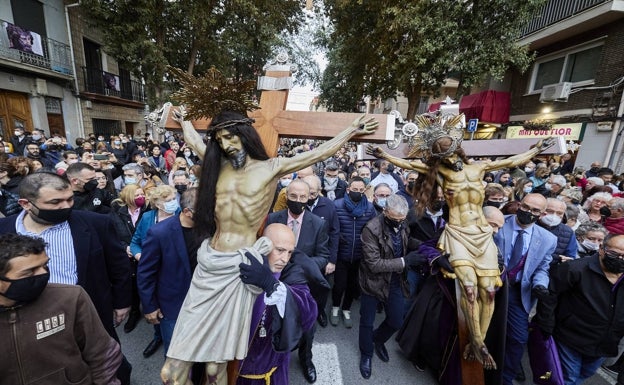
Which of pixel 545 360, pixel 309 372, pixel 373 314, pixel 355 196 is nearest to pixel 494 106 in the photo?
pixel 355 196

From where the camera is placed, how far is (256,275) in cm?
152

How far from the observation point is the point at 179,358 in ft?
4.92

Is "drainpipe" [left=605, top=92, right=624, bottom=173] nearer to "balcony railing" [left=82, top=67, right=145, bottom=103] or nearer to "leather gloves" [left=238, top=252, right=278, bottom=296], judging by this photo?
"leather gloves" [left=238, top=252, right=278, bottom=296]

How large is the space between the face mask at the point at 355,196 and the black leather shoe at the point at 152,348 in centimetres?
310

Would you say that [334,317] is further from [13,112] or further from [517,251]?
[13,112]

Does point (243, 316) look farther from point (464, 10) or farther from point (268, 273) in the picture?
point (464, 10)

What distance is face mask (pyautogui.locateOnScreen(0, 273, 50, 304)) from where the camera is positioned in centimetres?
149

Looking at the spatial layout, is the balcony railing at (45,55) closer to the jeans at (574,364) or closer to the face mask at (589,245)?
the jeans at (574,364)

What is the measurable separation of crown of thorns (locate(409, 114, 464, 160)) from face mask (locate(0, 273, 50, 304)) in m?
2.85

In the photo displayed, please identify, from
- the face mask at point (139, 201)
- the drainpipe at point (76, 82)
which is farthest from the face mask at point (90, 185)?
the drainpipe at point (76, 82)

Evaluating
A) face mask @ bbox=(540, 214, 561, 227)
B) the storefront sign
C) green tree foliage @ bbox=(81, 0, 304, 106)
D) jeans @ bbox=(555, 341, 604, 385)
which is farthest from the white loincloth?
the storefront sign

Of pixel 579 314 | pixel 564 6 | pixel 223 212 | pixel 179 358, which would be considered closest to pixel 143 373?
pixel 179 358

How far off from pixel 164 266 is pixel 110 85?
61.7 feet

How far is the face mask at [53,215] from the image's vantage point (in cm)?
206
